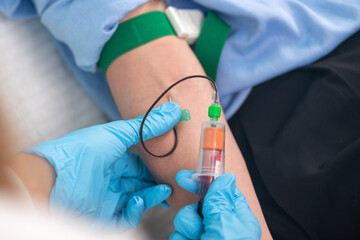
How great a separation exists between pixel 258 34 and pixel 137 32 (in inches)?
16.2

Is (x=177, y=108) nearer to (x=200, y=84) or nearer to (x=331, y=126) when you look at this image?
(x=200, y=84)

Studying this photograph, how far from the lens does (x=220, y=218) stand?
2.31 feet

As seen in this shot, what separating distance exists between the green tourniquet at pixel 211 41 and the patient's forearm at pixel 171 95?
7 centimetres

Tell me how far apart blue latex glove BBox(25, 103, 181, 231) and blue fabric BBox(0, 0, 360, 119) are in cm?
28

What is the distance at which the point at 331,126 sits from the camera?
937 mm

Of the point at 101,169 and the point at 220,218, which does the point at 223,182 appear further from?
the point at 101,169

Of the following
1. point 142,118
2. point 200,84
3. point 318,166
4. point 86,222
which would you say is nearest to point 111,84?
point 142,118

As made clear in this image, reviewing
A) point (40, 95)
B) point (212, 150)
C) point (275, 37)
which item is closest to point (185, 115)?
point (212, 150)

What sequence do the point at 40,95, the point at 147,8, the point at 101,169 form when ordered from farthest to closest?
1. the point at 40,95
2. the point at 147,8
3. the point at 101,169

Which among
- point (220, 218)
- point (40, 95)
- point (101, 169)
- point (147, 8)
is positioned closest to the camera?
point (220, 218)

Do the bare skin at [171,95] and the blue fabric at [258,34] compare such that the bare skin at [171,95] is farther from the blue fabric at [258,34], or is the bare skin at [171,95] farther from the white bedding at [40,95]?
the white bedding at [40,95]

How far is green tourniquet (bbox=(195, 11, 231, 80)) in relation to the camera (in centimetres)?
102

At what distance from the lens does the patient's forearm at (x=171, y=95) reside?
2.88ft

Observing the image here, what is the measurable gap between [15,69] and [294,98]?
1.09 m
